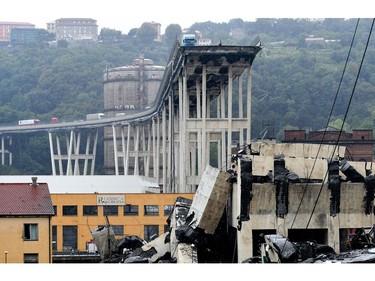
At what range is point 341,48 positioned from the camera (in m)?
156

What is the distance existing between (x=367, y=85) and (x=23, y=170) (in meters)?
44.8

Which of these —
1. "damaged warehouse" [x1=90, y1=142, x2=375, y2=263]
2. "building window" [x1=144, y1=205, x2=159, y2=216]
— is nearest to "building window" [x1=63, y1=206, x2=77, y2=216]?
"building window" [x1=144, y1=205, x2=159, y2=216]

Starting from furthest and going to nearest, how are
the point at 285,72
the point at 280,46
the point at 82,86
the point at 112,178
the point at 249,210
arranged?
the point at 280,46 < the point at 82,86 < the point at 285,72 < the point at 112,178 < the point at 249,210

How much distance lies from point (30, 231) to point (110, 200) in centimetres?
2142

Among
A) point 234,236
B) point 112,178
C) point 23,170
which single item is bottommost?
point 23,170

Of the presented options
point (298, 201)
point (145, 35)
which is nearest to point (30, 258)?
point (298, 201)

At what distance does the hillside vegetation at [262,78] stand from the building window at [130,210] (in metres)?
45.6

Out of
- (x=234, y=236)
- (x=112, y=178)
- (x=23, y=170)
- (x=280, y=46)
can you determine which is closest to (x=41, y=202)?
(x=234, y=236)

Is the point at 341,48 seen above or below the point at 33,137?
above

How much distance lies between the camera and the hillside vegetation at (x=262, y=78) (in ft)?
396

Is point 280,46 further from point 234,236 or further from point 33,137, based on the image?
point 234,236

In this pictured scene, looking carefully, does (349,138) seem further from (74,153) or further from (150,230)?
(74,153)

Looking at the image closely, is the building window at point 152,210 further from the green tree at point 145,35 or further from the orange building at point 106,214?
the green tree at point 145,35

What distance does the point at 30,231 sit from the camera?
29312mm
